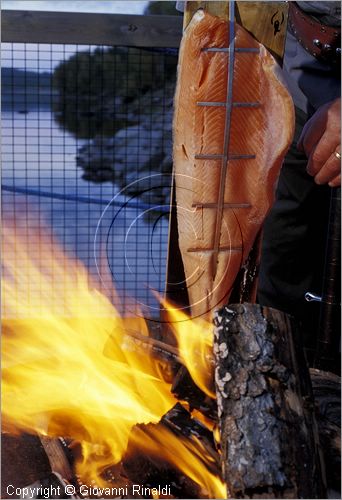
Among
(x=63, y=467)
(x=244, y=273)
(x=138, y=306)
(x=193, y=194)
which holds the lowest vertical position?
(x=63, y=467)

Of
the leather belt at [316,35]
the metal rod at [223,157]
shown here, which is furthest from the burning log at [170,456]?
the leather belt at [316,35]

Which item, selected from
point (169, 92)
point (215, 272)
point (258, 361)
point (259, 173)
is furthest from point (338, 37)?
point (169, 92)

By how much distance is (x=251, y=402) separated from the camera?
133cm

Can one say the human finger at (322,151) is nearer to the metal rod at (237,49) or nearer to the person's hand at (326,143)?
the person's hand at (326,143)

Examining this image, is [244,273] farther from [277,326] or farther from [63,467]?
[63,467]

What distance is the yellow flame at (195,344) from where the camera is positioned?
1.67m

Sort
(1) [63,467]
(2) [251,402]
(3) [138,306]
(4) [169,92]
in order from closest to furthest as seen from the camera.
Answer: (2) [251,402]
(1) [63,467]
(3) [138,306]
(4) [169,92]

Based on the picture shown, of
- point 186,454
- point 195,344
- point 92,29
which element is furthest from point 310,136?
point 92,29

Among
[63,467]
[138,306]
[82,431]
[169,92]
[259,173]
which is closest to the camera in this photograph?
[63,467]

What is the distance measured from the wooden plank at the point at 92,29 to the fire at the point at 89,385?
2.48ft

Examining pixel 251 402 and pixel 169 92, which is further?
pixel 169 92

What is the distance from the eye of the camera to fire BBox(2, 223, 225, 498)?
1.54 metres

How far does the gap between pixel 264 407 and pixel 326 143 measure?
25.6 inches

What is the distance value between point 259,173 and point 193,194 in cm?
17
